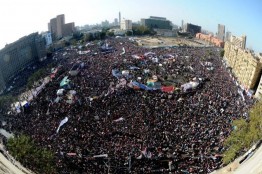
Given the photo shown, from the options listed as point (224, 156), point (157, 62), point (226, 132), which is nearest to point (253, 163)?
point (224, 156)

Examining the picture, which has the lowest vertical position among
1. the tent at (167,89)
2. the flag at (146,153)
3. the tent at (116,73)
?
the flag at (146,153)

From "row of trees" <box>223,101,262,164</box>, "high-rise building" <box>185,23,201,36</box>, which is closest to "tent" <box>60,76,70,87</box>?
"row of trees" <box>223,101,262,164</box>

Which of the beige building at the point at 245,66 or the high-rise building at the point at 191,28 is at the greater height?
the beige building at the point at 245,66

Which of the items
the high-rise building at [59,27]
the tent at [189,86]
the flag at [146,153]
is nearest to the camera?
the flag at [146,153]

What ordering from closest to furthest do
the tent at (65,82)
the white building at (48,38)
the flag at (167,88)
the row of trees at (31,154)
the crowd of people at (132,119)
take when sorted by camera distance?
the row of trees at (31,154), the crowd of people at (132,119), the tent at (65,82), the flag at (167,88), the white building at (48,38)

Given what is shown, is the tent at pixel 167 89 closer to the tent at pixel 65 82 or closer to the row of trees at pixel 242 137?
the row of trees at pixel 242 137

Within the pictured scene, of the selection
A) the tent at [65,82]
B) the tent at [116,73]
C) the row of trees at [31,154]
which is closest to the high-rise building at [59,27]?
the tent at [116,73]
